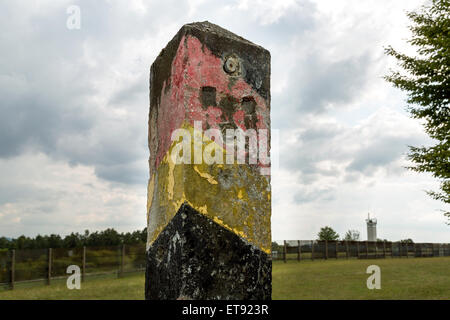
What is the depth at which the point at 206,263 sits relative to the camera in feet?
7.95

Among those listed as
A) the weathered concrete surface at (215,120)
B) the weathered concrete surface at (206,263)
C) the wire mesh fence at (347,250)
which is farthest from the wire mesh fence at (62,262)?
the weathered concrete surface at (206,263)

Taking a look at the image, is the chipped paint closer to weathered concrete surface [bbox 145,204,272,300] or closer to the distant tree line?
weathered concrete surface [bbox 145,204,272,300]

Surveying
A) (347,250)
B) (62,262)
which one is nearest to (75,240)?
(62,262)

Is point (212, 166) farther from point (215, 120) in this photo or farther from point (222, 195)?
point (215, 120)

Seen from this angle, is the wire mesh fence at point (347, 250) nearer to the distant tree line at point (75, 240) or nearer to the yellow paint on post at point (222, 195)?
the distant tree line at point (75, 240)

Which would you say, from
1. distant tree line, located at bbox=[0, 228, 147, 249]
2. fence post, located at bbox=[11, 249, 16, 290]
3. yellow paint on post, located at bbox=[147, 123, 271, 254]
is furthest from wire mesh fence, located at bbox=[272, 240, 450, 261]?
yellow paint on post, located at bbox=[147, 123, 271, 254]

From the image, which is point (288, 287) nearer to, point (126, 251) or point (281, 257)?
point (126, 251)

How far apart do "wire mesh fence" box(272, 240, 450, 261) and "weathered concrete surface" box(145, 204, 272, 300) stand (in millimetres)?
22139

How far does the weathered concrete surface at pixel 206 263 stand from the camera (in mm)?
2383

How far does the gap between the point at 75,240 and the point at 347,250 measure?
2011 centimetres

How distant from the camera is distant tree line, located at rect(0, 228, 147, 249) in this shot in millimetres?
Answer: 17500

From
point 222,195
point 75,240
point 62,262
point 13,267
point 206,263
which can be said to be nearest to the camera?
point 206,263

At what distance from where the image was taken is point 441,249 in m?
41.6

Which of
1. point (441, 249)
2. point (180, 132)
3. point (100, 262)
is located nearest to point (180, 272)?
point (180, 132)
